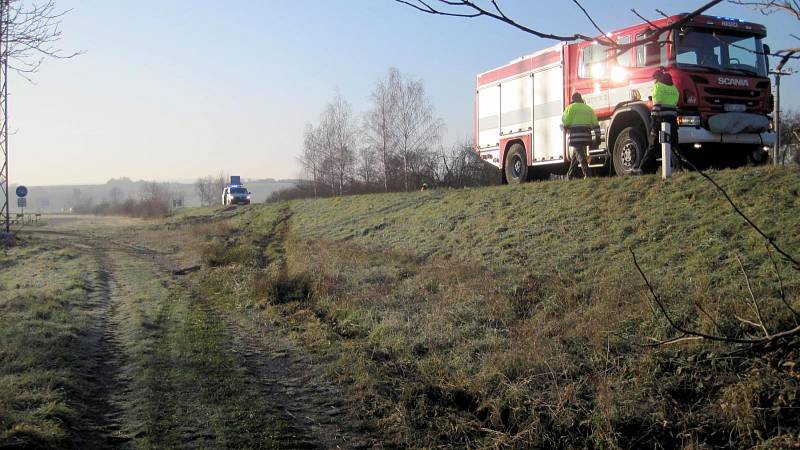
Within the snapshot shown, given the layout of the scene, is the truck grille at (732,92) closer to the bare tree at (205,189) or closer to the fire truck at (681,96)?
the fire truck at (681,96)

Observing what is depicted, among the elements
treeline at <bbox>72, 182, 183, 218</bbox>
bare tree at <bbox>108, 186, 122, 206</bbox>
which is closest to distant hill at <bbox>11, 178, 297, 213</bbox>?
bare tree at <bbox>108, 186, 122, 206</bbox>

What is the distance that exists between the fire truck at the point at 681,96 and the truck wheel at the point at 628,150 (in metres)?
0.02

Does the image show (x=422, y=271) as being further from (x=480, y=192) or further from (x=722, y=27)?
(x=722, y=27)

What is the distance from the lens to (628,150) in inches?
512

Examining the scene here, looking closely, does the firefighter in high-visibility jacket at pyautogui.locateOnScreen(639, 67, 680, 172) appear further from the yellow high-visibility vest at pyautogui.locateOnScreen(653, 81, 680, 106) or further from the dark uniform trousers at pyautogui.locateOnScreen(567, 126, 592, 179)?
the dark uniform trousers at pyautogui.locateOnScreen(567, 126, 592, 179)

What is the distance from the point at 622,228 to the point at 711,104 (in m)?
3.93

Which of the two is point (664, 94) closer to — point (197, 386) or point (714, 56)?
point (714, 56)

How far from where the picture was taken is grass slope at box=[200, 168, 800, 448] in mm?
5082

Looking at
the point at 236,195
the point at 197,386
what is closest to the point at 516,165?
the point at 197,386

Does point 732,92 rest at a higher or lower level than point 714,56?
lower

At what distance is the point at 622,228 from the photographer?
9828mm

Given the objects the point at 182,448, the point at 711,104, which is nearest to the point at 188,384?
the point at 182,448

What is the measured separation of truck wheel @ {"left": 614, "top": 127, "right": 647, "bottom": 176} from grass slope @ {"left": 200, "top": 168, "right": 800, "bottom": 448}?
95 cm

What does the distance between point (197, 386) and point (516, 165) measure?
12.9 meters
